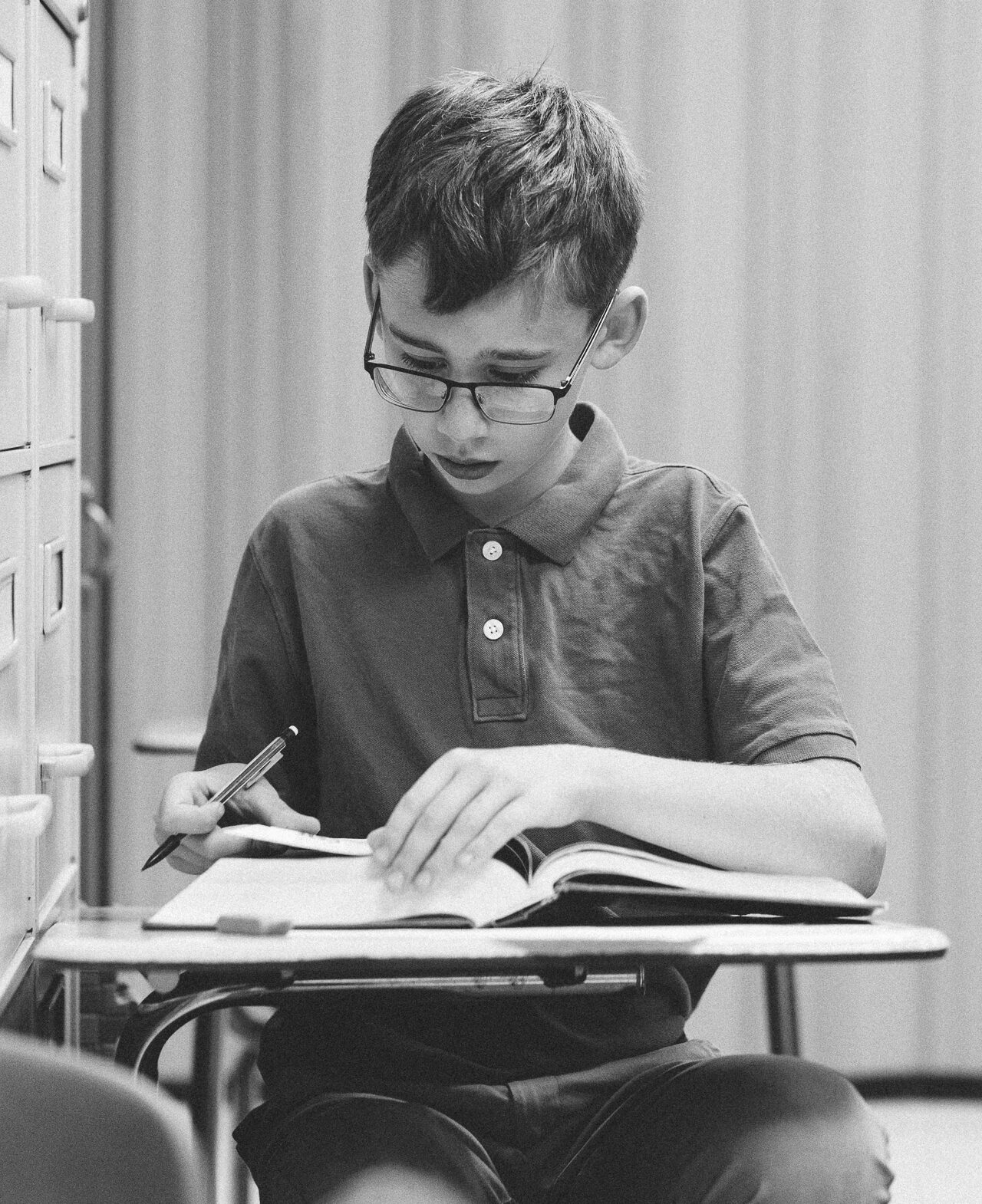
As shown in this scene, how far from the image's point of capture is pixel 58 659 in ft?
4.35

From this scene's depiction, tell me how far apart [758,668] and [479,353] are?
0.31 m

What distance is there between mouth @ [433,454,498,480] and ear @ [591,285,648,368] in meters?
0.12

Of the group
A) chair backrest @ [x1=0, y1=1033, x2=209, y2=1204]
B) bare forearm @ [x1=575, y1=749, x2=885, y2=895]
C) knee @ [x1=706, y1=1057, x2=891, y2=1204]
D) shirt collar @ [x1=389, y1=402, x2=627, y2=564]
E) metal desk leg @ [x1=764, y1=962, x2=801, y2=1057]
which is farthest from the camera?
metal desk leg @ [x1=764, y1=962, x2=801, y2=1057]

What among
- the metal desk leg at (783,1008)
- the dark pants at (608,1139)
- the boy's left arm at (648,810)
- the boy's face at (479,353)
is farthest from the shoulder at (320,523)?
the metal desk leg at (783,1008)

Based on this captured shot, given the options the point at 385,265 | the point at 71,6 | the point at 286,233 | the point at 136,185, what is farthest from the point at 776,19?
the point at 385,265

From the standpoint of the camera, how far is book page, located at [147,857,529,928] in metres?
0.76

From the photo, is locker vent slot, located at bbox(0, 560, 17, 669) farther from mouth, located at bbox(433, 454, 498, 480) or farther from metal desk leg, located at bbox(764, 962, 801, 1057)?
metal desk leg, located at bbox(764, 962, 801, 1057)

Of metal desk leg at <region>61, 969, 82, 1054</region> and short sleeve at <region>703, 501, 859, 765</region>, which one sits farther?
metal desk leg at <region>61, 969, 82, 1054</region>

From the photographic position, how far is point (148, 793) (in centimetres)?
226

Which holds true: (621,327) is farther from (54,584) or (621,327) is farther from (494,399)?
(54,584)

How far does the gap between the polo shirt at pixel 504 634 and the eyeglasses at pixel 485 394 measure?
0.13 metres

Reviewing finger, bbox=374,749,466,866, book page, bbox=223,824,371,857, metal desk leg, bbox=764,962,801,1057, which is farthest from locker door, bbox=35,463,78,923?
metal desk leg, bbox=764,962,801,1057

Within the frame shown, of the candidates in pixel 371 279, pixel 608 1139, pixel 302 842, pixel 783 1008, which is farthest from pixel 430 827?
pixel 783 1008

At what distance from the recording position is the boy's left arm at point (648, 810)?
84 centimetres
